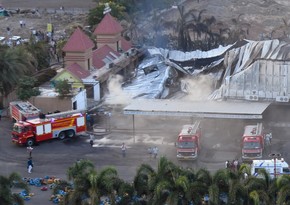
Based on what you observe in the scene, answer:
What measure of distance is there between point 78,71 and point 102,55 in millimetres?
5461

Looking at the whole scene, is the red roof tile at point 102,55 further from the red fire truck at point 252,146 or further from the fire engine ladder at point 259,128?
the red fire truck at point 252,146

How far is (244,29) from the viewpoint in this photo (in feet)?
281

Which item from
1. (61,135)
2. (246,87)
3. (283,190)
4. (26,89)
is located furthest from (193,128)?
(283,190)

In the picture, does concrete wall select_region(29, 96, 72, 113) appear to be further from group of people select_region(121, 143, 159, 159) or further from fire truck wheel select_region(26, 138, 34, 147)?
group of people select_region(121, 143, 159, 159)

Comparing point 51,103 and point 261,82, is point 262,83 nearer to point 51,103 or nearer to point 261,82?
point 261,82

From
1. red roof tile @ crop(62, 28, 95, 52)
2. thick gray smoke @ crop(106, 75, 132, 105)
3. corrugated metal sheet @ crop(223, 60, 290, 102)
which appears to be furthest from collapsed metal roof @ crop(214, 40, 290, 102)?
red roof tile @ crop(62, 28, 95, 52)

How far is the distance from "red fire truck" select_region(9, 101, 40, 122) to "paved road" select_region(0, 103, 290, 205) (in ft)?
3.36

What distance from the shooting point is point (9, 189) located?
36.0 metres

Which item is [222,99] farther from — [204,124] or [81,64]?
[81,64]

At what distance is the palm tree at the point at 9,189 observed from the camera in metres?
35.5

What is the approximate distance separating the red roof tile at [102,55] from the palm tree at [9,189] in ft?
88.8

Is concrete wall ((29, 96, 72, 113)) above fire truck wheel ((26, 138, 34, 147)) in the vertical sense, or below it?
above

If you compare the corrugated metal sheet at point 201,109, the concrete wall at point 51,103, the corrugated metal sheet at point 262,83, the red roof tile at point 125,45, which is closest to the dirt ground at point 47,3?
the red roof tile at point 125,45

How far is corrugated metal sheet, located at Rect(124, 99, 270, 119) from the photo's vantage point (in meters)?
50.1
